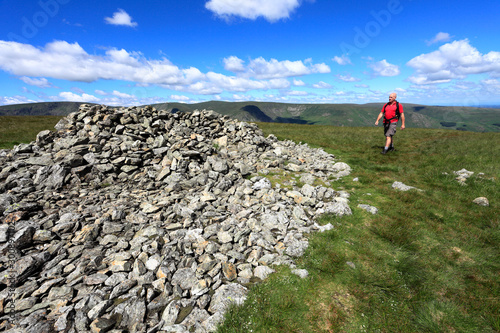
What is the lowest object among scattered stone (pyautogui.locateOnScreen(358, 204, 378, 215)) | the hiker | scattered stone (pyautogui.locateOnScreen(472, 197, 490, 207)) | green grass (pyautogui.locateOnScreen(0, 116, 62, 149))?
scattered stone (pyautogui.locateOnScreen(358, 204, 378, 215))

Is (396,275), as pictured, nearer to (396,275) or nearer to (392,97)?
(396,275)

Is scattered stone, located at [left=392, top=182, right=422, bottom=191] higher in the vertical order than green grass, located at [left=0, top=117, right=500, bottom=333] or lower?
higher

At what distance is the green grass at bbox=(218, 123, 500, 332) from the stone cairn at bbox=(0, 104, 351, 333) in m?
0.67

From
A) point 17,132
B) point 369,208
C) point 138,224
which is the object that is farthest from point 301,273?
point 17,132

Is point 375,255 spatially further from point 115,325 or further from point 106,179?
point 106,179

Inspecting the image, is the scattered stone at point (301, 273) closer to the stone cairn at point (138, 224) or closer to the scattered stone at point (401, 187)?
the stone cairn at point (138, 224)

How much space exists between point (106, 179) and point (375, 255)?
1302 centimetres

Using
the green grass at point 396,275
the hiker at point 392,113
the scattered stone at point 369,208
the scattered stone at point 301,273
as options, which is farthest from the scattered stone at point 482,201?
the scattered stone at point 301,273

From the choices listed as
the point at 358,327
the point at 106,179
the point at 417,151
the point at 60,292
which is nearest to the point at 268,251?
the point at 358,327

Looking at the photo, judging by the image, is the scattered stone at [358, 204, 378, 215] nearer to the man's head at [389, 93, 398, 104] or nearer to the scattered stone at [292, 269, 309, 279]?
the scattered stone at [292, 269, 309, 279]

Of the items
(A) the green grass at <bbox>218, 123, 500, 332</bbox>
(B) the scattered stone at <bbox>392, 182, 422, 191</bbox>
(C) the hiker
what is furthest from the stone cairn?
(C) the hiker

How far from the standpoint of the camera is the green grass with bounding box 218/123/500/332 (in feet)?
16.1

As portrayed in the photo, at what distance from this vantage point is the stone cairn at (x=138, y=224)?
549 centimetres

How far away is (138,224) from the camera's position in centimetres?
843
